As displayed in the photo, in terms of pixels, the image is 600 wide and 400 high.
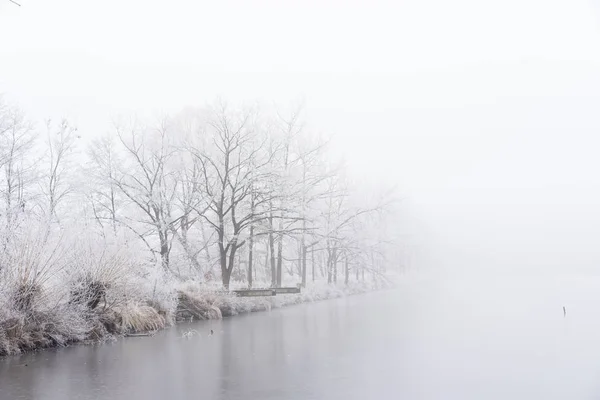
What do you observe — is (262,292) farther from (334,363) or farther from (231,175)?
(334,363)

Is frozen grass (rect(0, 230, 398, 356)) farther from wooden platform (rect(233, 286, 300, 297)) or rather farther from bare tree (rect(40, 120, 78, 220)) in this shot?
bare tree (rect(40, 120, 78, 220))

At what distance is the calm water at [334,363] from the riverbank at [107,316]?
631 mm

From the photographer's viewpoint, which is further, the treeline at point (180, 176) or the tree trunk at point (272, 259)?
the tree trunk at point (272, 259)

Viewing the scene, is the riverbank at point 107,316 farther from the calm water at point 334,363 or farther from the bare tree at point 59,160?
the bare tree at point 59,160

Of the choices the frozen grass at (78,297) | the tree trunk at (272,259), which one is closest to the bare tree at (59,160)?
the tree trunk at (272,259)

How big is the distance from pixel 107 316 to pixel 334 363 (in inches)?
344

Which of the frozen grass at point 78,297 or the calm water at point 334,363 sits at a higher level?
the frozen grass at point 78,297

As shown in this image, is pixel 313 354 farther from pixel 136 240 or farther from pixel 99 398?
pixel 136 240

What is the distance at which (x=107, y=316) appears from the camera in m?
18.3

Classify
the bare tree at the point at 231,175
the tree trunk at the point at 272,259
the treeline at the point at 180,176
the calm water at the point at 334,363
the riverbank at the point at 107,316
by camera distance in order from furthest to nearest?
the tree trunk at the point at 272,259 → the treeline at the point at 180,176 → the bare tree at the point at 231,175 → the riverbank at the point at 107,316 → the calm water at the point at 334,363

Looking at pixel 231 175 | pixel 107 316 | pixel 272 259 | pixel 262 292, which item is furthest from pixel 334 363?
pixel 231 175

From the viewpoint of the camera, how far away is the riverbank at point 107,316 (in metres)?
14.8

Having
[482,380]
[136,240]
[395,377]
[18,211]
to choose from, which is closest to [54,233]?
[18,211]

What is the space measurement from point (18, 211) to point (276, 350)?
868 cm
